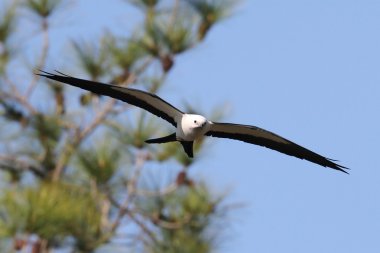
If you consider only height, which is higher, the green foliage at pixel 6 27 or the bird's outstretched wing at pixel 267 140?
the green foliage at pixel 6 27

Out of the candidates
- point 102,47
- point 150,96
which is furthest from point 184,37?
point 150,96

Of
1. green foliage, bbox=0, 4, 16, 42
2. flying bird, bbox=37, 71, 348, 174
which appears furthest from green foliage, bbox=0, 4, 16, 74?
flying bird, bbox=37, 71, 348, 174

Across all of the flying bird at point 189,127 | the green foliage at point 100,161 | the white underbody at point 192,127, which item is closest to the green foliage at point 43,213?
the green foliage at point 100,161

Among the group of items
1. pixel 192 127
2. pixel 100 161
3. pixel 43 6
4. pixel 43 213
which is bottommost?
pixel 192 127

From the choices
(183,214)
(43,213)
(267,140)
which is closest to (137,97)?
(267,140)

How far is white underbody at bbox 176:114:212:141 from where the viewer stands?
5051 millimetres

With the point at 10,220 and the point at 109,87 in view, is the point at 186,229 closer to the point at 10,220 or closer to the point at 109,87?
the point at 10,220

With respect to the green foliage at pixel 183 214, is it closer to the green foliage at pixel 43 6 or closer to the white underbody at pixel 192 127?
the green foliage at pixel 43 6

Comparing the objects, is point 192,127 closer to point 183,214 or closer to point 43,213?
point 43,213

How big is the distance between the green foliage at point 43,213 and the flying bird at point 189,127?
118 centimetres

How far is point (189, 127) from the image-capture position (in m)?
5.06

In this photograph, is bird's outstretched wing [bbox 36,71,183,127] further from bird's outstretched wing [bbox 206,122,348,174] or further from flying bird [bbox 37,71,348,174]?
bird's outstretched wing [bbox 206,122,348,174]

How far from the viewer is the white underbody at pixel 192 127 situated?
16.6 ft

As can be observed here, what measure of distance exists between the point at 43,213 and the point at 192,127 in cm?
152
